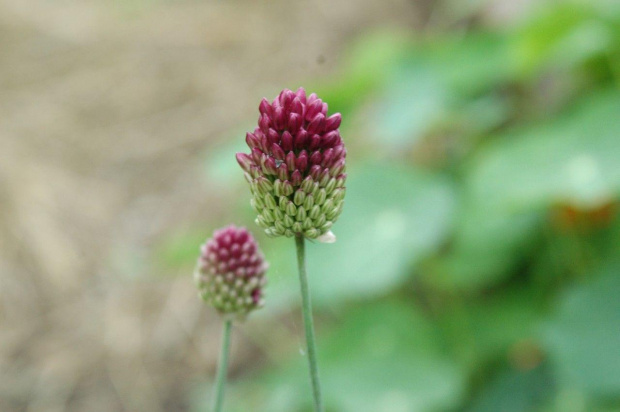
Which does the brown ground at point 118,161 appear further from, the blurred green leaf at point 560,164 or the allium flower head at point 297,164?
the allium flower head at point 297,164

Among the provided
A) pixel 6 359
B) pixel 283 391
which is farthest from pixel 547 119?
pixel 6 359

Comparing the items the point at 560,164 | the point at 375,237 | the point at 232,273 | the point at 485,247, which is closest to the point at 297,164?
the point at 232,273

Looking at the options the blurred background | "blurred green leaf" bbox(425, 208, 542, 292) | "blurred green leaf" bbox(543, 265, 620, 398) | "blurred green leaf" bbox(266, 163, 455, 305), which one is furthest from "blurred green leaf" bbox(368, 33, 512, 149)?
"blurred green leaf" bbox(543, 265, 620, 398)

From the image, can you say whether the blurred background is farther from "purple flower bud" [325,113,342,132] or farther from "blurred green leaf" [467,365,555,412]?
"purple flower bud" [325,113,342,132]

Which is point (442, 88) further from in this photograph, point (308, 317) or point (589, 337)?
point (308, 317)

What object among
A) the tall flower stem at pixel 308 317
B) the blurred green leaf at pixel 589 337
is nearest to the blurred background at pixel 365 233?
the blurred green leaf at pixel 589 337
